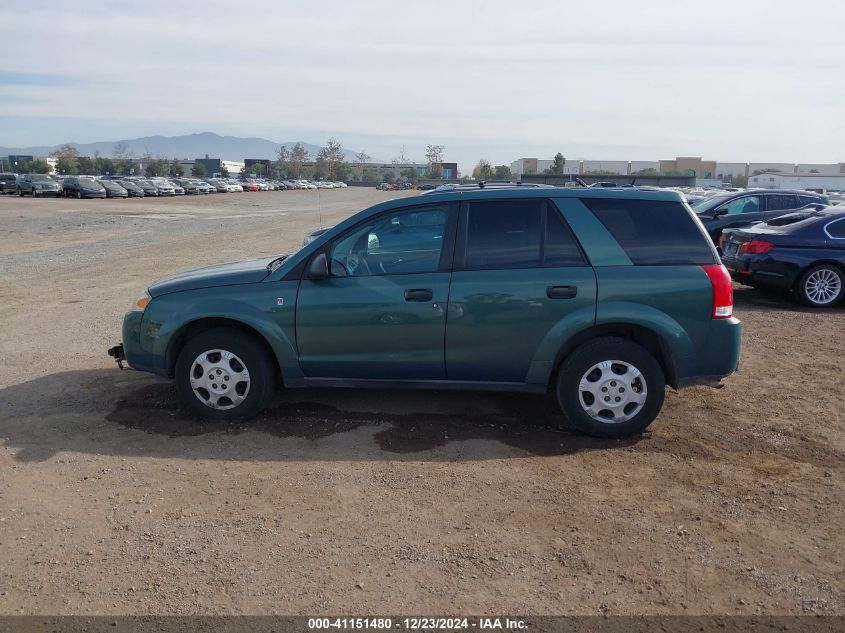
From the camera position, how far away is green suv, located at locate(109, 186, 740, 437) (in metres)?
5.32

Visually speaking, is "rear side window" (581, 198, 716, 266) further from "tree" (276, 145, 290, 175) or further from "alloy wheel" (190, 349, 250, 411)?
"tree" (276, 145, 290, 175)

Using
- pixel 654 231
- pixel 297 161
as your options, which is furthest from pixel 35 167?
pixel 654 231

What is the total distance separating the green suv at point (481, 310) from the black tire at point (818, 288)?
6.36 metres

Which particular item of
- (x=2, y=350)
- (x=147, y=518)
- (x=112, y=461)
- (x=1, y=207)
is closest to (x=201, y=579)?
(x=147, y=518)

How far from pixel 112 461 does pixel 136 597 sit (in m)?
1.75

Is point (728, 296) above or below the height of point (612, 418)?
above

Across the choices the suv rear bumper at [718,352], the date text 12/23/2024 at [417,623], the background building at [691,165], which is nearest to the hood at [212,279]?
the date text 12/23/2024 at [417,623]

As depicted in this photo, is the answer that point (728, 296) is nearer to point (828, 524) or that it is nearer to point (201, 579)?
point (828, 524)

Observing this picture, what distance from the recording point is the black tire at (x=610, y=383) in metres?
5.30

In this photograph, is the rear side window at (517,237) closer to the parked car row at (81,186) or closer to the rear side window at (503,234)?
the rear side window at (503,234)

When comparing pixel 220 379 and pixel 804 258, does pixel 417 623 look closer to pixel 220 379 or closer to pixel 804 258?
pixel 220 379

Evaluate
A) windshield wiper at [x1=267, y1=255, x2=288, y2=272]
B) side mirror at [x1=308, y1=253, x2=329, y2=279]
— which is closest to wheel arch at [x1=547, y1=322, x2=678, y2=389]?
side mirror at [x1=308, y1=253, x2=329, y2=279]

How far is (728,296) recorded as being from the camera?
5.32 m

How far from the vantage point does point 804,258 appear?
10.8m
